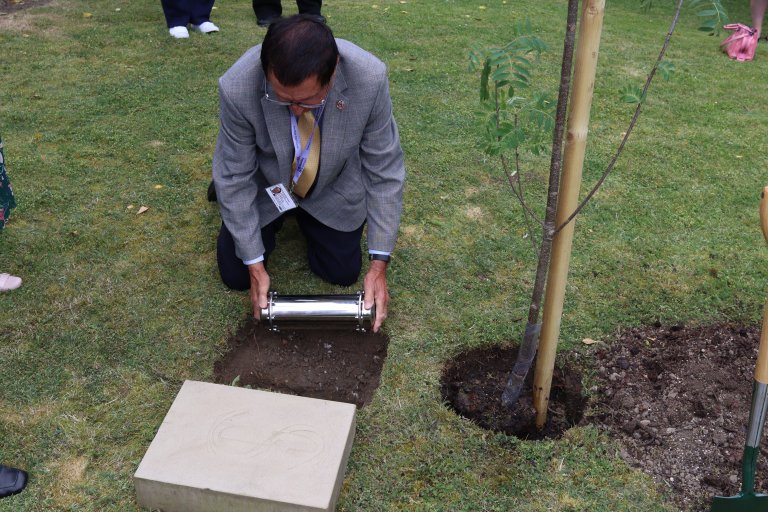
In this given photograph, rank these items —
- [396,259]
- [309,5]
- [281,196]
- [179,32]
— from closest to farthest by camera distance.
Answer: [281,196] → [396,259] → [179,32] → [309,5]

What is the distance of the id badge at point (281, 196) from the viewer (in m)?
2.92

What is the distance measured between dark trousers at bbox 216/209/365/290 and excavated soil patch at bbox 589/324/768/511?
3.76 feet

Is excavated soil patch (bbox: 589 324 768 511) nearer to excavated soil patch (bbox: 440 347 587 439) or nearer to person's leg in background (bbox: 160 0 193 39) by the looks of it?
excavated soil patch (bbox: 440 347 587 439)

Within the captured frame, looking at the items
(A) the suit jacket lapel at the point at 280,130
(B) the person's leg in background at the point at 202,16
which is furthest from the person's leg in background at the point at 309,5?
(A) the suit jacket lapel at the point at 280,130

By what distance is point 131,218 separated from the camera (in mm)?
3633

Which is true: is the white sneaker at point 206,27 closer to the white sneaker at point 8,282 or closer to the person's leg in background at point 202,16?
the person's leg in background at point 202,16

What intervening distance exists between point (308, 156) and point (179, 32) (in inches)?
160

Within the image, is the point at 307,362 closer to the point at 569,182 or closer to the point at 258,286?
the point at 258,286

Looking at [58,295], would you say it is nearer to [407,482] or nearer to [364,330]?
[364,330]

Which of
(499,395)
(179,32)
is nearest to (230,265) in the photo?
(499,395)

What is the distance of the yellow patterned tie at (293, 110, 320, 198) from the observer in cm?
269

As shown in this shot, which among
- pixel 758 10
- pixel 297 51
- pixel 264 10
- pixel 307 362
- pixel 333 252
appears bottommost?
pixel 307 362

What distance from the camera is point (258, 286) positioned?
2781 millimetres

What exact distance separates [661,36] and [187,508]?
263 inches
